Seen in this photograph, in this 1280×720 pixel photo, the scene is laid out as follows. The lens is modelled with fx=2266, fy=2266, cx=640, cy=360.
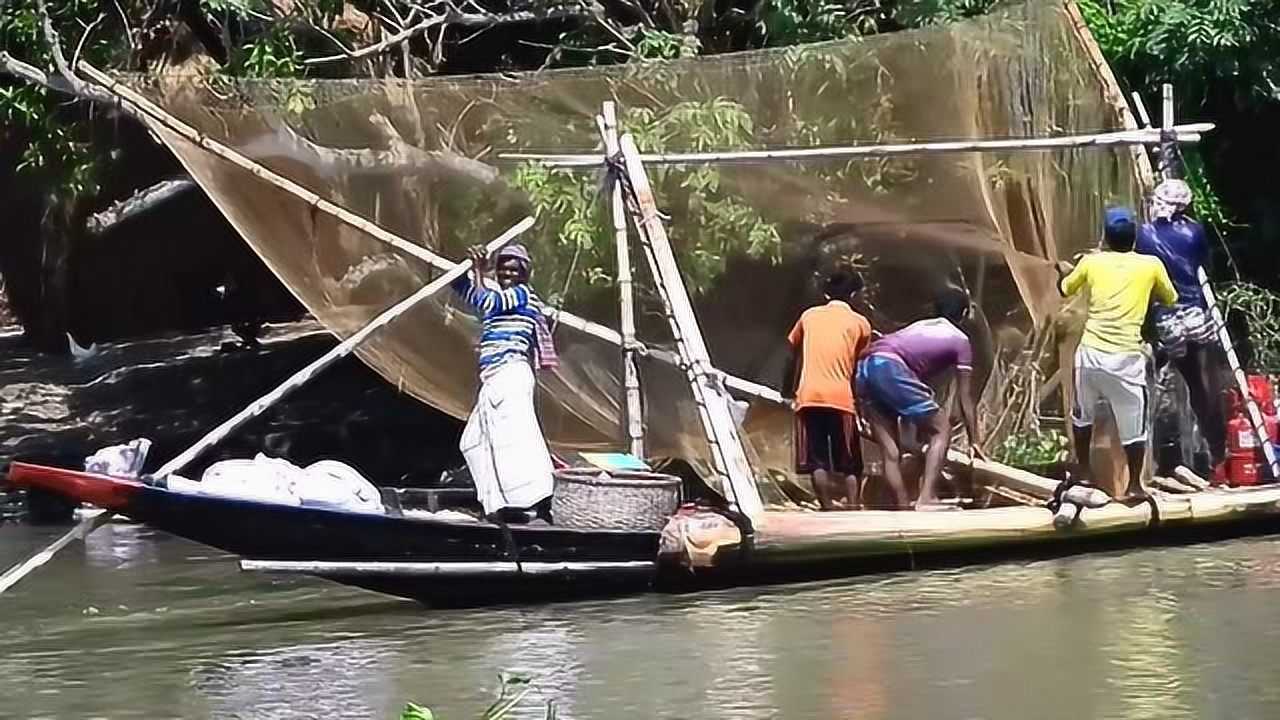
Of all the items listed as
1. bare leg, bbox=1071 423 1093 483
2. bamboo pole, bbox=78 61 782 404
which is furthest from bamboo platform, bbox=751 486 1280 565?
bamboo pole, bbox=78 61 782 404

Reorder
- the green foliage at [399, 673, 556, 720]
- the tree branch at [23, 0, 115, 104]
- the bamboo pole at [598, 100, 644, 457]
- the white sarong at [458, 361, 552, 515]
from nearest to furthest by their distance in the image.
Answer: the green foliage at [399, 673, 556, 720] → the white sarong at [458, 361, 552, 515] → the bamboo pole at [598, 100, 644, 457] → the tree branch at [23, 0, 115, 104]

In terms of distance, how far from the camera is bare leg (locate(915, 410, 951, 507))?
10953 mm

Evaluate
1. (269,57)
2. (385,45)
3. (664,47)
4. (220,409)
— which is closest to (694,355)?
(664,47)

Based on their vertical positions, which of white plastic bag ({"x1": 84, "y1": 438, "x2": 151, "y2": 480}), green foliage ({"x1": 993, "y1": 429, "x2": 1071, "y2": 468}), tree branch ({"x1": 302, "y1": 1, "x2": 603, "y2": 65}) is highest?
tree branch ({"x1": 302, "y1": 1, "x2": 603, "y2": 65})

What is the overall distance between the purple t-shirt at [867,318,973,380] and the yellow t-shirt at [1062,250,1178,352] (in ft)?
2.05

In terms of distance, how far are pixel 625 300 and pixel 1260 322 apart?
492 cm

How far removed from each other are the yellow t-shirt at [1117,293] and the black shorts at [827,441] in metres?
1.26

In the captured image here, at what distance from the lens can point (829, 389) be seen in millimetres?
10883

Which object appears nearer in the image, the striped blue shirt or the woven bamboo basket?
the woven bamboo basket

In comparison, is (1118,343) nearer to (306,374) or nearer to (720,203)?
(720,203)

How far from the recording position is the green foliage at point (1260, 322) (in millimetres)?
13891

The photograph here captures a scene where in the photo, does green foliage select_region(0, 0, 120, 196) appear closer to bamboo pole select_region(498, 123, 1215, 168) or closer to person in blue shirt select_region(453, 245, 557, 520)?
bamboo pole select_region(498, 123, 1215, 168)

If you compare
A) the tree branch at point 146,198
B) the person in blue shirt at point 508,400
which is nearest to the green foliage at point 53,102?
the tree branch at point 146,198

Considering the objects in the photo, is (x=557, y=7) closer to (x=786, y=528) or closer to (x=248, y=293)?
(x=786, y=528)
